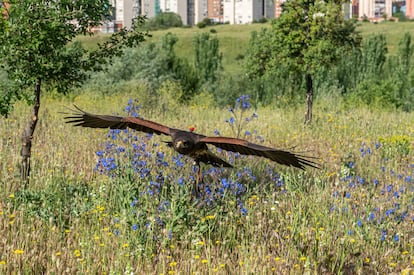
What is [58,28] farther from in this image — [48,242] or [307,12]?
[307,12]

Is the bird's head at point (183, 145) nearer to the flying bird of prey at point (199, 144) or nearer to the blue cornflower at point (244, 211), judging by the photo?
the flying bird of prey at point (199, 144)

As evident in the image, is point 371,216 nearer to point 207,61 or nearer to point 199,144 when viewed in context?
point 199,144

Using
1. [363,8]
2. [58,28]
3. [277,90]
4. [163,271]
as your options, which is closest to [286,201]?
[163,271]

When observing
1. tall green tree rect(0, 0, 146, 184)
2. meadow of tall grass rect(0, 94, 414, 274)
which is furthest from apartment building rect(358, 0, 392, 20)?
tall green tree rect(0, 0, 146, 184)

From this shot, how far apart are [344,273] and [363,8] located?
4062 inches

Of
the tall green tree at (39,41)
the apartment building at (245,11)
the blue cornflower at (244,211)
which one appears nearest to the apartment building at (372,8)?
the apartment building at (245,11)

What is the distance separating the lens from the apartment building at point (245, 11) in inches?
3546

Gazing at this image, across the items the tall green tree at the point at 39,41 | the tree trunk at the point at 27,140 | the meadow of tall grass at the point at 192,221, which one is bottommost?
the meadow of tall grass at the point at 192,221

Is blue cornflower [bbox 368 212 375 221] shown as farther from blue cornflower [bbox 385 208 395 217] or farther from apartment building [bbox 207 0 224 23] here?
apartment building [bbox 207 0 224 23]

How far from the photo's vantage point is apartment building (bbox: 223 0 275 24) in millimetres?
90062

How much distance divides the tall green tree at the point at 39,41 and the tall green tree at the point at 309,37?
4.86m

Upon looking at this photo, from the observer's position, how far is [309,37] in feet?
32.3

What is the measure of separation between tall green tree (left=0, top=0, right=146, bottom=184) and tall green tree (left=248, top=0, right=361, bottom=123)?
191 inches

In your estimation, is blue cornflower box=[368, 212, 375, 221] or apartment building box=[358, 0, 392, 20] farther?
apartment building box=[358, 0, 392, 20]
